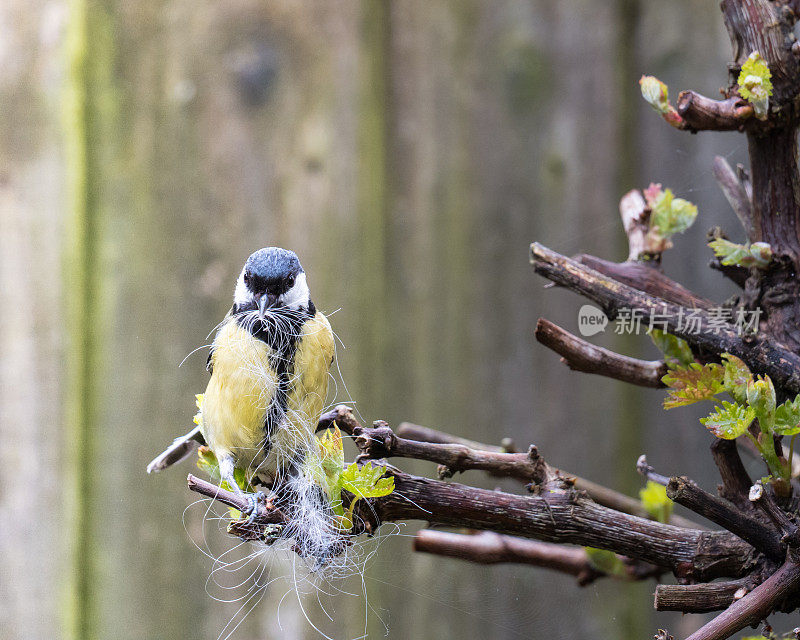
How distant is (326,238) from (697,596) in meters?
0.51

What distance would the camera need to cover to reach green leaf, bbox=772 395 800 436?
51 centimetres

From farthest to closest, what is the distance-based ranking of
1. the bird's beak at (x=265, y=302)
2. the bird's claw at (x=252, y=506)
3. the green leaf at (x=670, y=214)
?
the green leaf at (x=670, y=214), the bird's beak at (x=265, y=302), the bird's claw at (x=252, y=506)

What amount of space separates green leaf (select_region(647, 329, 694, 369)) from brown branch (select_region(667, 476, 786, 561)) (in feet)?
0.49

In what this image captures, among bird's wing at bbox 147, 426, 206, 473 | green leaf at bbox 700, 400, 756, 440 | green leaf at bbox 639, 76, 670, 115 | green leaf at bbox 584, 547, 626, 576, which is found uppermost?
green leaf at bbox 639, 76, 670, 115

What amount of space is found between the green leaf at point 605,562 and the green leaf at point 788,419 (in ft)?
1.07

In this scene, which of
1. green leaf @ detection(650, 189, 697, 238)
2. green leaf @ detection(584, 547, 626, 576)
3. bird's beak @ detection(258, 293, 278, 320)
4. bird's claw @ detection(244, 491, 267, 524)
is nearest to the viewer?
bird's claw @ detection(244, 491, 267, 524)

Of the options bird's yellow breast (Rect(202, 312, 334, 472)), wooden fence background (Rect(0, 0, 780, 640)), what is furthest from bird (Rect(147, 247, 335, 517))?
wooden fence background (Rect(0, 0, 780, 640))

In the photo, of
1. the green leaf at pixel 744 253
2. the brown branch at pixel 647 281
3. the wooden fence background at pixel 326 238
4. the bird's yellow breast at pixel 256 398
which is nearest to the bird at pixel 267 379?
the bird's yellow breast at pixel 256 398

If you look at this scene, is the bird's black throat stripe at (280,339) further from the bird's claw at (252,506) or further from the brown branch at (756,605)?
the brown branch at (756,605)

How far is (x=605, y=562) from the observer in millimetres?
799

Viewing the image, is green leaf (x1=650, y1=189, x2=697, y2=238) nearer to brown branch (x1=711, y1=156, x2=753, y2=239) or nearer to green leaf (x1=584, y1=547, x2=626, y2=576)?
brown branch (x1=711, y1=156, x2=753, y2=239)

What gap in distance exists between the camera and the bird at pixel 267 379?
0.56 meters

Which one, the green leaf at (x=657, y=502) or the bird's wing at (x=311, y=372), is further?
the green leaf at (x=657, y=502)

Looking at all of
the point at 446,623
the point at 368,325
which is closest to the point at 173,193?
the point at 368,325
